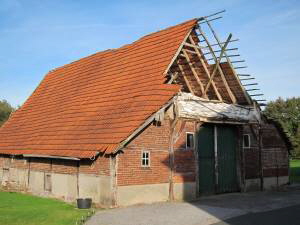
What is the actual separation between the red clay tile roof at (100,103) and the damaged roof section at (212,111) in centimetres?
134

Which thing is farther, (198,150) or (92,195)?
(198,150)

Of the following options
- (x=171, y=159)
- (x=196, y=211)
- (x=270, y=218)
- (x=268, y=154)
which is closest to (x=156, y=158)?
(x=171, y=159)

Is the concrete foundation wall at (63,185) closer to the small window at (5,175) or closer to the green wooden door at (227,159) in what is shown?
the small window at (5,175)

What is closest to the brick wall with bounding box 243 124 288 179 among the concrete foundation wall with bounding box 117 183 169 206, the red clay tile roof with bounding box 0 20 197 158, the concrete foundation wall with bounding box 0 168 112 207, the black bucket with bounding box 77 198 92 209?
the concrete foundation wall with bounding box 117 183 169 206

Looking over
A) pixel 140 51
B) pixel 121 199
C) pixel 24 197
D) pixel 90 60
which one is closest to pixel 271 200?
pixel 121 199

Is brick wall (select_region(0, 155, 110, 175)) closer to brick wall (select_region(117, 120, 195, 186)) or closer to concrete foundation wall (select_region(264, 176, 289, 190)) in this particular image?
brick wall (select_region(117, 120, 195, 186))

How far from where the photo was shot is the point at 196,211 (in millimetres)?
14430

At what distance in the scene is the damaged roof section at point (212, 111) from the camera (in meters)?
18.2

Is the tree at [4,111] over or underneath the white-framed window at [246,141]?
over

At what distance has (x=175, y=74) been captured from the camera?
61.1 feet

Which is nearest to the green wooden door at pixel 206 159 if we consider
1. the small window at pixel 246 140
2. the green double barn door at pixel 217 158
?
the green double barn door at pixel 217 158

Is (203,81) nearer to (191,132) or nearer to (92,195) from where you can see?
(191,132)

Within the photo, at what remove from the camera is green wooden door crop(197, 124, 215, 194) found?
62.1ft

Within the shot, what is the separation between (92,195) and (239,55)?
10.1 metres
